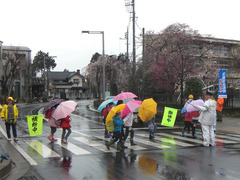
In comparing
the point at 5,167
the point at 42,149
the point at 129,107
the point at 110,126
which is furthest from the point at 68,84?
the point at 5,167

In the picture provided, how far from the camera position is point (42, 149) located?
933cm

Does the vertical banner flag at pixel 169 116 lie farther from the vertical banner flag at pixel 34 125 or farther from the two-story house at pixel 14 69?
the two-story house at pixel 14 69

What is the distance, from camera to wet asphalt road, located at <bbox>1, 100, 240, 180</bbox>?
245 inches

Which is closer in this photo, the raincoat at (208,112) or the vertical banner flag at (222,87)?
the raincoat at (208,112)

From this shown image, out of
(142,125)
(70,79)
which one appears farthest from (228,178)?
(70,79)

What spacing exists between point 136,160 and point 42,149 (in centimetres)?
348

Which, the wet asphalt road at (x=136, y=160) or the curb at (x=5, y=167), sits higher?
the curb at (x=5, y=167)

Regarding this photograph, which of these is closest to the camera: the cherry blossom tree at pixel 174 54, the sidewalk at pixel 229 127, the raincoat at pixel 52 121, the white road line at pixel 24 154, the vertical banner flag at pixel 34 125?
the white road line at pixel 24 154

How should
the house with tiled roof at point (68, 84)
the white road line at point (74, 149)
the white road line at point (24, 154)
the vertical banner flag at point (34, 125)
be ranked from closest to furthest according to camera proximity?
1. the white road line at point (24, 154)
2. the white road line at point (74, 149)
3. the vertical banner flag at point (34, 125)
4. the house with tiled roof at point (68, 84)

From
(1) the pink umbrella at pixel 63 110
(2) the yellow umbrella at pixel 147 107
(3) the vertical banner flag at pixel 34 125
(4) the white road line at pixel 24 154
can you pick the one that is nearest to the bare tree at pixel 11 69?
(3) the vertical banner flag at pixel 34 125

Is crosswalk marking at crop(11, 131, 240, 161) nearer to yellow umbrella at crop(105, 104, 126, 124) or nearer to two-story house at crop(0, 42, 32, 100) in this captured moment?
yellow umbrella at crop(105, 104, 126, 124)

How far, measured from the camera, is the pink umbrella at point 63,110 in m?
9.96

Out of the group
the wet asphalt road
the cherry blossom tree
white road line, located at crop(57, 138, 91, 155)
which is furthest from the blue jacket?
the cherry blossom tree

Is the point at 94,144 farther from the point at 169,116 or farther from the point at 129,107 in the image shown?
the point at 169,116
